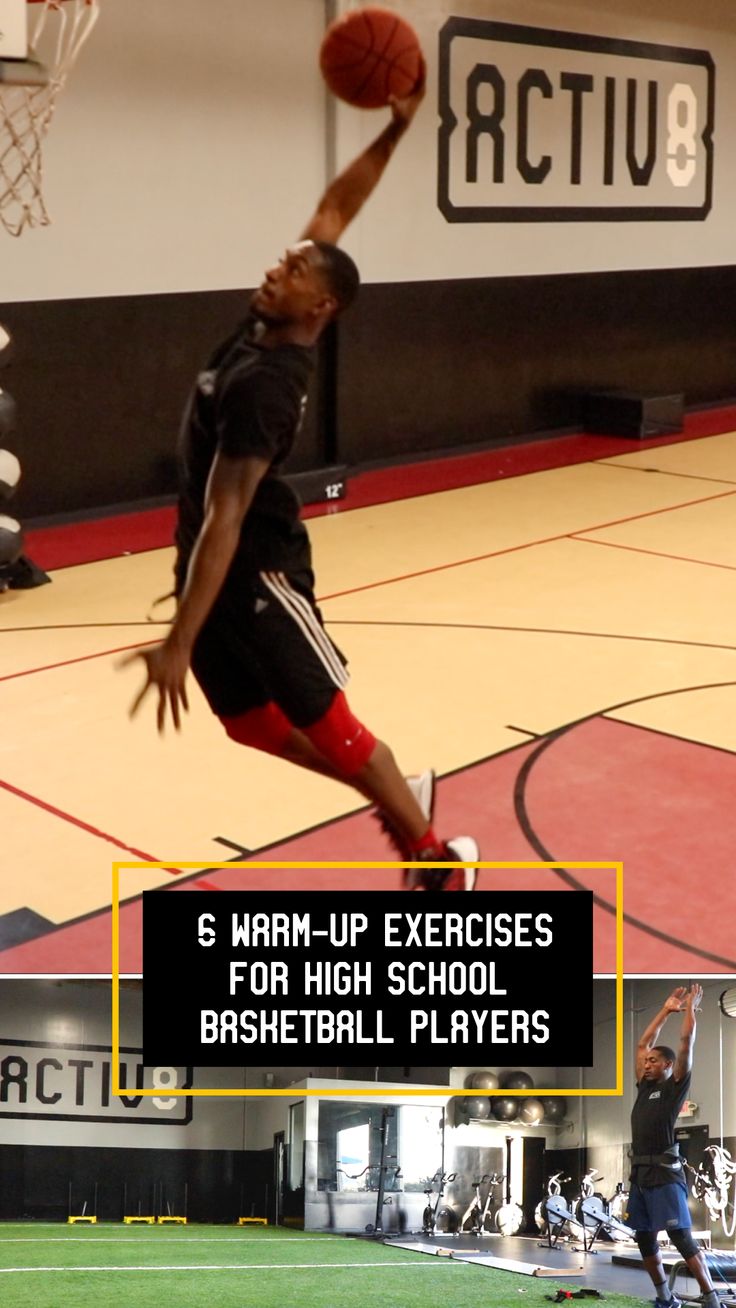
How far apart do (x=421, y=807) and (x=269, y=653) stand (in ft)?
2.27

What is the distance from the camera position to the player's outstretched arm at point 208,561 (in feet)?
8.76

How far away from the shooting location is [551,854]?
414cm

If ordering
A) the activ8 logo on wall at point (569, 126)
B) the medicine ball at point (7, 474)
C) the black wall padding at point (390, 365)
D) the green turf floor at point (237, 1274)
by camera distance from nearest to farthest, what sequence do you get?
the green turf floor at point (237, 1274)
the medicine ball at point (7, 474)
the black wall padding at point (390, 365)
the activ8 logo on wall at point (569, 126)

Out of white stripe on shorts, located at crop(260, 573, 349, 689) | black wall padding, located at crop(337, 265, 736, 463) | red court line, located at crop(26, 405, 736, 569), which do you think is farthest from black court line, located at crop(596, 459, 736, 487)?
white stripe on shorts, located at crop(260, 573, 349, 689)

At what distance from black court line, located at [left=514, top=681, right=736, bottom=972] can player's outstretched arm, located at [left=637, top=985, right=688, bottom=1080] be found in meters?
0.70

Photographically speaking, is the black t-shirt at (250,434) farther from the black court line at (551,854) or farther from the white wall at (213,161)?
the white wall at (213,161)

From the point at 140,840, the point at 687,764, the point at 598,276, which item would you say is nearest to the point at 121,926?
the point at 140,840

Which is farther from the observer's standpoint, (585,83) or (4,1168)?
(585,83)

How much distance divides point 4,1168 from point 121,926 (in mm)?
856

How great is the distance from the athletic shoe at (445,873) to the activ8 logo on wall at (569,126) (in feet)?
21.2

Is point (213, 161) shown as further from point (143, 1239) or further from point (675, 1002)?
point (675, 1002)

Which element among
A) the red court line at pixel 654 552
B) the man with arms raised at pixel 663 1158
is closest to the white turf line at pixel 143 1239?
the man with arms raised at pixel 663 1158

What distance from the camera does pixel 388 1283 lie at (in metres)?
3.20

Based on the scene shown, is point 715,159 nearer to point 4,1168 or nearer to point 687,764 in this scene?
point 687,764
